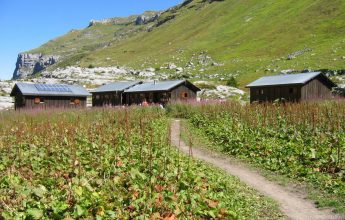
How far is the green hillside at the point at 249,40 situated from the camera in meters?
93.1

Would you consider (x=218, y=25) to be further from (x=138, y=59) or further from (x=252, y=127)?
(x=252, y=127)

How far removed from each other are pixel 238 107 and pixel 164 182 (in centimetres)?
1871

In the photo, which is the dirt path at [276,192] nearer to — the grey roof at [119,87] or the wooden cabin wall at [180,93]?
the wooden cabin wall at [180,93]

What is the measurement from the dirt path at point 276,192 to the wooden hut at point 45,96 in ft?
138

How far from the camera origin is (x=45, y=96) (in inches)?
2237

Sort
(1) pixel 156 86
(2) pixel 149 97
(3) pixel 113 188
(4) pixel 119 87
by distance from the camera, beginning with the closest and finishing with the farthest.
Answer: (3) pixel 113 188 < (1) pixel 156 86 < (2) pixel 149 97 < (4) pixel 119 87

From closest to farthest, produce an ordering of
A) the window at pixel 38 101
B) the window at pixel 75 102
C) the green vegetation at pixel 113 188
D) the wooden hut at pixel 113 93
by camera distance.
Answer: the green vegetation at pixel 113 188
the window at pixel 38 101
the window at pixel 75 102
the wooden hut at pixel 113 93

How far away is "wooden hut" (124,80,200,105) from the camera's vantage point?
55.2 metres

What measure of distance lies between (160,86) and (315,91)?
20.8 meters

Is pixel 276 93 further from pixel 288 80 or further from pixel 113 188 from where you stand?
pixel 113 188

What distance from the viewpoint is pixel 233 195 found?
1130 centimetres

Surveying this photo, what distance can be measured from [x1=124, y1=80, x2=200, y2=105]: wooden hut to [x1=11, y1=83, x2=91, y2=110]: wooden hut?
844 cm

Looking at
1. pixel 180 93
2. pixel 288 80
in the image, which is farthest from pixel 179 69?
pixel 288 80

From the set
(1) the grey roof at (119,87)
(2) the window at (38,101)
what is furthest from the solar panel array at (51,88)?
(1) the grey roof at (119,87)
